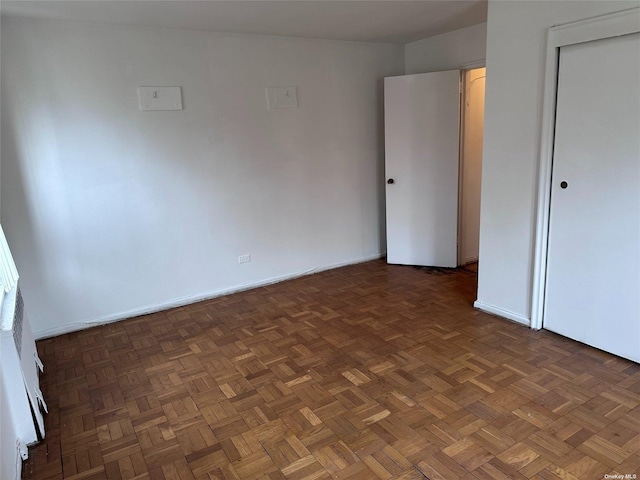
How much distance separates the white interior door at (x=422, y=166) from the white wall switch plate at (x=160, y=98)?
2.01 metres

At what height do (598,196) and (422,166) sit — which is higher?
(422,166)

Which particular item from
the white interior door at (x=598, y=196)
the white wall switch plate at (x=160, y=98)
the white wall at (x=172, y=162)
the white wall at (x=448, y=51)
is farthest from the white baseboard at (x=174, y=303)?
the white interior door at (x=598, y=196)

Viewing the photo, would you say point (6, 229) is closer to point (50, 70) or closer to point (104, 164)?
point (104, 164)

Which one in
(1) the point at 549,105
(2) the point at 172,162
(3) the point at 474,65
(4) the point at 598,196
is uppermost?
(3) the point at 474,65

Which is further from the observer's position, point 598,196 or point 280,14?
point 280,14

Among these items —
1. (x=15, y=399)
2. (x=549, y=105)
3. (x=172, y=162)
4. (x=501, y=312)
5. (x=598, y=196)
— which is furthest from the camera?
(x=172, y=162)

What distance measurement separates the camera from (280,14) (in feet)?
10.6

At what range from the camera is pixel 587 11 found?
8.29 ft

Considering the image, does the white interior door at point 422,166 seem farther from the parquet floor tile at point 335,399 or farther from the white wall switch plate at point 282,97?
the parquet floor tile at point 335,399

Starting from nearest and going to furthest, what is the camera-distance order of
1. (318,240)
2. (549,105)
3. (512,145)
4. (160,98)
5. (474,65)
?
(549,105) < (512,145) < (160,98) < (474,65) < (318,240)

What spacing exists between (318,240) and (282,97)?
1.42 meters

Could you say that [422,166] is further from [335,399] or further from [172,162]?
[335,399]

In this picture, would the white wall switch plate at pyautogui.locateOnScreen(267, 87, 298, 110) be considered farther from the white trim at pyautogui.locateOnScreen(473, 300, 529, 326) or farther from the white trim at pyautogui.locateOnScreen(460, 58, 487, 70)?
the white trim at pyautogui.locateOnScreen(473, 300, 529, 326)

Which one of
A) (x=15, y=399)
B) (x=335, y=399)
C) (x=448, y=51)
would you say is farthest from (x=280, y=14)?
(x=15, y=399)
